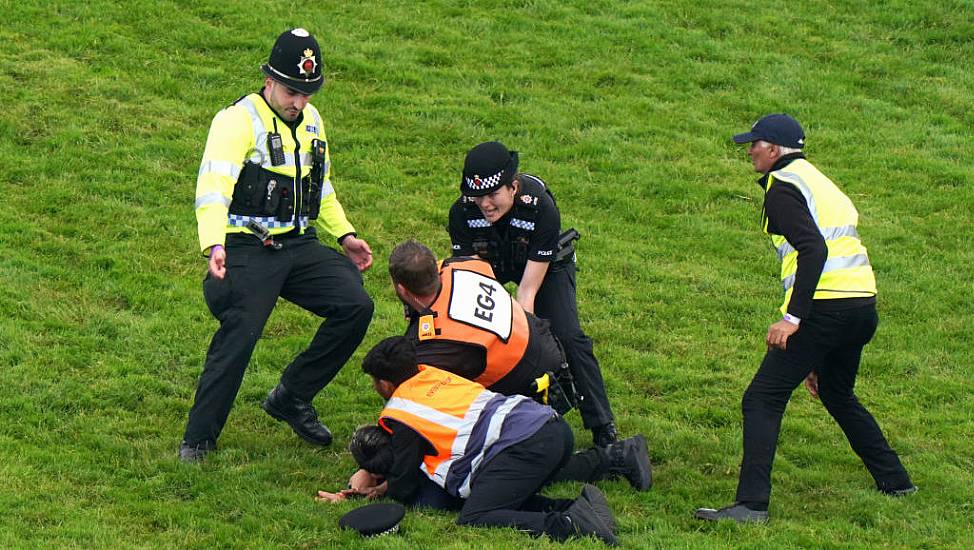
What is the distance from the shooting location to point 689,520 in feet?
25.1

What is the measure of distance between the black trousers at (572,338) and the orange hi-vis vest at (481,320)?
0.87 m

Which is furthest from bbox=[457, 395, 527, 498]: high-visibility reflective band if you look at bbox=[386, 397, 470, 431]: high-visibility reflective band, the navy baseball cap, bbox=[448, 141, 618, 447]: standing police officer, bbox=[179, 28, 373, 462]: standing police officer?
the navy baseball cap

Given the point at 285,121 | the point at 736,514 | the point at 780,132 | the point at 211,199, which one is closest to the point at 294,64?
the point at 285,121

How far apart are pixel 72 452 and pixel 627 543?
3631 millimetres

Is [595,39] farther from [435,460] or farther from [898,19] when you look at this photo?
[435,460]

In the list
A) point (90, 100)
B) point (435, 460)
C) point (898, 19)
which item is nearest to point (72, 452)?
point (435, 460)

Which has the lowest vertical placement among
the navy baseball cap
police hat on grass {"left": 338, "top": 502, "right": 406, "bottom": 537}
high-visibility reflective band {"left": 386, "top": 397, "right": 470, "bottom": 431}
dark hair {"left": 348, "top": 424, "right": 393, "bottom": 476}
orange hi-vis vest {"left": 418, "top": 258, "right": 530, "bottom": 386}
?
police hat on grass {"left": 338, "top": 502, "right": 406, "bottom": 537}

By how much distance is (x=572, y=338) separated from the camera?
8586 millimetres

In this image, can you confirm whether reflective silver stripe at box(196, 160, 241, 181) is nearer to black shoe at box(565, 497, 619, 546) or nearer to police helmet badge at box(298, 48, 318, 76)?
police helmet badge at box(298, 48, 318, 76)

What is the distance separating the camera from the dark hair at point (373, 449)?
23.8 feet

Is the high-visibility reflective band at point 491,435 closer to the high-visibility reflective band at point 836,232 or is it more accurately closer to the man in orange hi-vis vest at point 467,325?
the man in orange hi-vis vest at point 467,325

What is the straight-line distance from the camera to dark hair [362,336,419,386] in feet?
23.6

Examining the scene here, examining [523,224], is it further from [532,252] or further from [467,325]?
[467,325]

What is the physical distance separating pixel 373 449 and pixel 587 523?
1306mm
